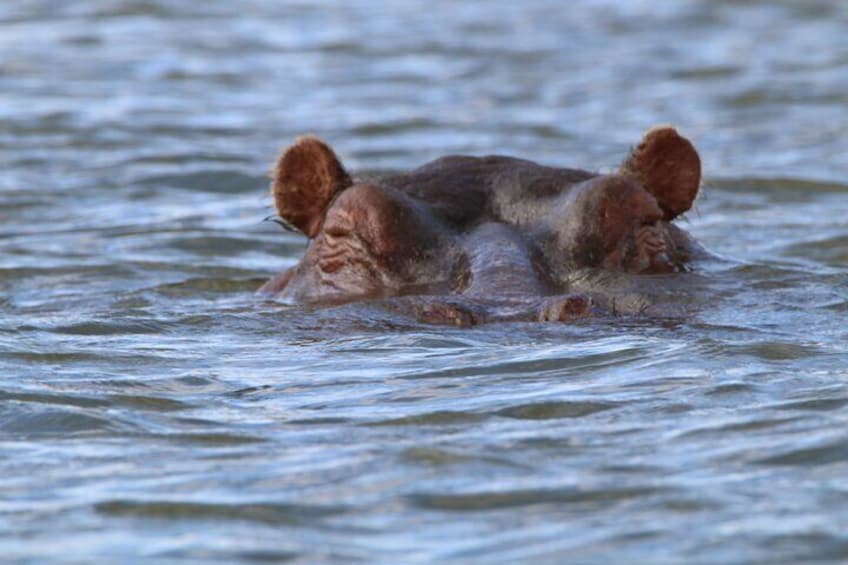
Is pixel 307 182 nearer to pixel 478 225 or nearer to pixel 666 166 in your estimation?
pixel 478 225

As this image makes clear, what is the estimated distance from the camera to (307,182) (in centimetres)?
827

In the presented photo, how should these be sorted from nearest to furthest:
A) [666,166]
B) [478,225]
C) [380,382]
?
[380,382]
[478,225]
[666,166]

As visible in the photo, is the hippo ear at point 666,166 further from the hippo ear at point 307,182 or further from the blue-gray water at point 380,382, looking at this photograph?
the hippo ear at point 307,182

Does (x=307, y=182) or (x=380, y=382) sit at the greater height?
(x=307, y=182)

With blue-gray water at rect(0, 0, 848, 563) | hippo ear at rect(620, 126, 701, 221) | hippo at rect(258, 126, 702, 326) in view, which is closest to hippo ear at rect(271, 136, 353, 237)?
hippo at rect(258, 126, 702, 326)

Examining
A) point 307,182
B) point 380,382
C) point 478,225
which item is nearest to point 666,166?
Result: point 478,225

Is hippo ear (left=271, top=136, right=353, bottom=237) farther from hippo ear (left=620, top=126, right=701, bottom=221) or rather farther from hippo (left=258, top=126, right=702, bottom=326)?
hippo ear (left=620, top=126, right=701, bottom=221)

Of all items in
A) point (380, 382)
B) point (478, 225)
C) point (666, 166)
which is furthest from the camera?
point (666, 166)

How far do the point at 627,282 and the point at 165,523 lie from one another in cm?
323

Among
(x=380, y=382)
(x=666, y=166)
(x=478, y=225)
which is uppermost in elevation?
(x=666, y=166)

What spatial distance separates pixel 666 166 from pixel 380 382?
2609 mm

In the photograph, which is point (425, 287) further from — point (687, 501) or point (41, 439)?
point (687, 501)

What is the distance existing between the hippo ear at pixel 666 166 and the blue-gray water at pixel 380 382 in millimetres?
429

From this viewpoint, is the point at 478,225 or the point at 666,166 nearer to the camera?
the point at 478,225
